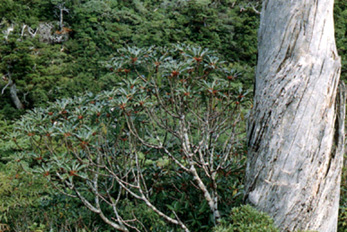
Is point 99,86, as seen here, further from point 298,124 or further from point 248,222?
point 248,222

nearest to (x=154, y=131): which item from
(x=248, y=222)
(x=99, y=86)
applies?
(x=248, y=222)

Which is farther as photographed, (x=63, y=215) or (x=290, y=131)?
(x=63, y=215)

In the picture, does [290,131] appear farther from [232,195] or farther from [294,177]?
[232,195]

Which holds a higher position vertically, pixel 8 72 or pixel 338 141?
pixel 338 141

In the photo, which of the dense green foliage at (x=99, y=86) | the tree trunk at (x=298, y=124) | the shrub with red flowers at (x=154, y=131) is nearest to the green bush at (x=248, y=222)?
the dense green foliage at (x=99, y=86)

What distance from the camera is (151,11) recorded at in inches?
536

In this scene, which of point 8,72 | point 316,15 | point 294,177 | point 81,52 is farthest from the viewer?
point 81,52

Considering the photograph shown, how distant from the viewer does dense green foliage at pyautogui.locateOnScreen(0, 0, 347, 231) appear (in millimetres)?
2826

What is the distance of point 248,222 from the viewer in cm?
210

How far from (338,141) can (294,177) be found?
1.48 feet

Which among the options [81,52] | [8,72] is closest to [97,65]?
[81,52]

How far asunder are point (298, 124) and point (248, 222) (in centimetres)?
77

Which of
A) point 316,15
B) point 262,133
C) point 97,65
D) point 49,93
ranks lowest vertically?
point 49,93

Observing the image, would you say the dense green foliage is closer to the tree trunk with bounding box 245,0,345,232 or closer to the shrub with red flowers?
the shrub with red flowers
